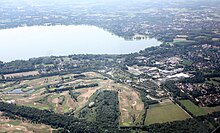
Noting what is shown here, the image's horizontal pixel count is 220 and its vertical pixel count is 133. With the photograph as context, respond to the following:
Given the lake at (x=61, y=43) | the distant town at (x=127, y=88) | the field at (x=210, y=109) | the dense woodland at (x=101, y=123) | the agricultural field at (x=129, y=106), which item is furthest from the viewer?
the lake at (x=61, y=43)

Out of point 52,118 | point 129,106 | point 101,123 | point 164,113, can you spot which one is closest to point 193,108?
point 164,113

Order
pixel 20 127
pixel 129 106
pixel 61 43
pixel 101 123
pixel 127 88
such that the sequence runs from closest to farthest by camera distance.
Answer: pixel 101 123
pixel 20 127
pixel 129 106
pixel 127 88
pixel 61 43

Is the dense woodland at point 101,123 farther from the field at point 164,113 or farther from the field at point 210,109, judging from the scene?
the field at point 164,113

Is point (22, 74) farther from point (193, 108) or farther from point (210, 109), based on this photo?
point (210, 109)

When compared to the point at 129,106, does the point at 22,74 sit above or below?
above

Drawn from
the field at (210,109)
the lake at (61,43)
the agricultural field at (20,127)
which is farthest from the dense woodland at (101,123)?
the lake at (61,43)

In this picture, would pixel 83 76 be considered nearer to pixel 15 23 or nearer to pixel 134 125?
pixel 134 125

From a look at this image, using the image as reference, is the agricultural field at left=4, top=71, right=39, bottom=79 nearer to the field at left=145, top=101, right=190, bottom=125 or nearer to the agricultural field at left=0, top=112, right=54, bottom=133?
the agricultural field at left=0, top=112, right=54, bottom=133
